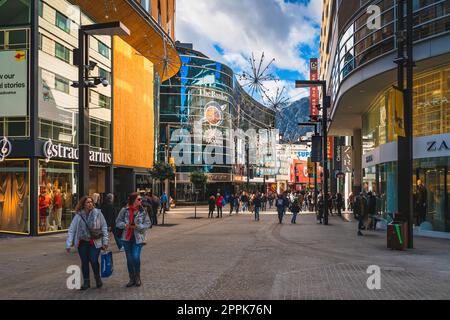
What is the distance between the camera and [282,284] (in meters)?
→ 9.33

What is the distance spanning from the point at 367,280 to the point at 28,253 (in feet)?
32.1

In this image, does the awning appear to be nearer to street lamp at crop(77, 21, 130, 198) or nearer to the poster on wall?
the poster on wall

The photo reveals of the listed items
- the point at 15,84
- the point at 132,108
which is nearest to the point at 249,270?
the point at 15,84

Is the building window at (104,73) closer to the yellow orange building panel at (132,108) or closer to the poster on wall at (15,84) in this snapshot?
the yellow orange building panel at (132,108)

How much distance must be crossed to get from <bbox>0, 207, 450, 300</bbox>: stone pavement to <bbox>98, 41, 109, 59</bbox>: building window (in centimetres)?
1272

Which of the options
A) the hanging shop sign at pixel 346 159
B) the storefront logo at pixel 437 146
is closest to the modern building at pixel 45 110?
the storefront logo at pixel 437 146

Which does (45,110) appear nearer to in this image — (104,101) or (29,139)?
(29,139)

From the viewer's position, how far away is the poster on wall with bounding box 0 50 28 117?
20500mm

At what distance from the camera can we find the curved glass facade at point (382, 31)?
17.8m

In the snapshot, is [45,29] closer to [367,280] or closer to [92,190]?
[92,190]

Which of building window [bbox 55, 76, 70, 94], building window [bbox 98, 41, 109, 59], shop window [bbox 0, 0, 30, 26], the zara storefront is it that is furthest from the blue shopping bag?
building window [bbox 98, 41, 109, 59]

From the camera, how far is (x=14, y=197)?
20875mm

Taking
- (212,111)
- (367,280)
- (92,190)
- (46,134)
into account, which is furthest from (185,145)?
(367,280)

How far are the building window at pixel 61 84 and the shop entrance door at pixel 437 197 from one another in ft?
51.3
